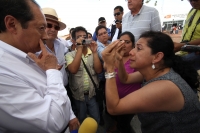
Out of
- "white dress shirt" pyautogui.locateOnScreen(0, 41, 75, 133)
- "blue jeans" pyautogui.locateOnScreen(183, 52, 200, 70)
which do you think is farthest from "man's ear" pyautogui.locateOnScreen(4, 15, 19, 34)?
"blue jeans" pyautogui.locateOnScreen(183, 52, 200, 70)

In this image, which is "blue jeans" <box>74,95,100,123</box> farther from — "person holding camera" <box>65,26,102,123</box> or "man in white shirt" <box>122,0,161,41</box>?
"man in white shirt" <box>122,0,161,41</box>

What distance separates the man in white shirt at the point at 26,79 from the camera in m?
0.83

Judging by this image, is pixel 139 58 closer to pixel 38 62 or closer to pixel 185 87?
pixel 185 87

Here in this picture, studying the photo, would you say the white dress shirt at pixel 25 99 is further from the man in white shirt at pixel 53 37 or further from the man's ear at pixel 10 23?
the man in white shirt at pixel 53 37

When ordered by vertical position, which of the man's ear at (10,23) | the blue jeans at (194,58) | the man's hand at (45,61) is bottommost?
the blue jeans at (194,58)

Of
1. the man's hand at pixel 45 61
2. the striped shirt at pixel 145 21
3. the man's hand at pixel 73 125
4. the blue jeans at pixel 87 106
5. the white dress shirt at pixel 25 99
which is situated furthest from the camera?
the striped shirt at pixel 145 21

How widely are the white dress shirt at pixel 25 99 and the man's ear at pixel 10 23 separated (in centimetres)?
12

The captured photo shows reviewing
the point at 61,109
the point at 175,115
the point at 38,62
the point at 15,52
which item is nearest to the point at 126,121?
the point at 175,115

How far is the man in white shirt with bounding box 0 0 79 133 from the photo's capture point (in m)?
0.83

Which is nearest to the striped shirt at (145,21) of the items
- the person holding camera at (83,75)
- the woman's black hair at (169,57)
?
the person holding camera at (83,75)

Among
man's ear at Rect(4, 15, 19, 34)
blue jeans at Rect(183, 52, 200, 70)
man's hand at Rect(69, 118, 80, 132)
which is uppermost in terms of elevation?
man's ear at Rect(4, 15, 19, 34)

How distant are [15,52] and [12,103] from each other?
1.38ft

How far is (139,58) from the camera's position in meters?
1.55

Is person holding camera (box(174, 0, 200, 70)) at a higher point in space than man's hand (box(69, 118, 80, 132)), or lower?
higher
